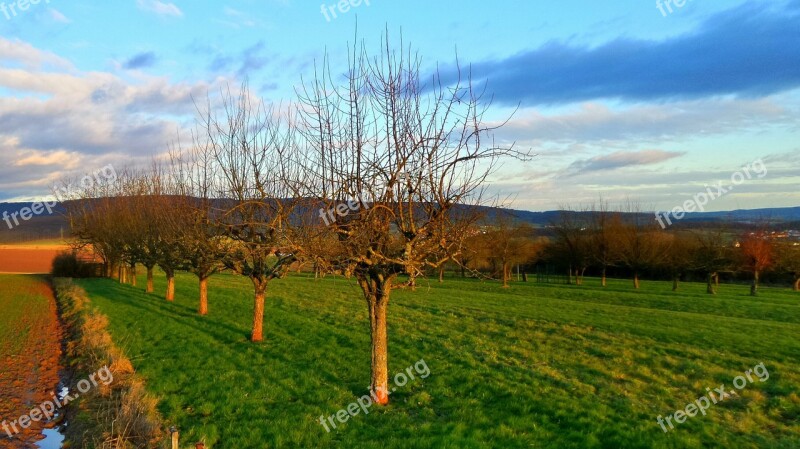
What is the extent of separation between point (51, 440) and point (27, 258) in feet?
237

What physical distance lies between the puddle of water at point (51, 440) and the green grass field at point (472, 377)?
1841 millimetres

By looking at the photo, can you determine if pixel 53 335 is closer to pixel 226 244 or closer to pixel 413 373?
pixel 226 244

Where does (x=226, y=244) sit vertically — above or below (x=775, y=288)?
above

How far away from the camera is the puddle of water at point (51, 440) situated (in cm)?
916

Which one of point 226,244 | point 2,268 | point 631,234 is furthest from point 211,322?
point 2,268

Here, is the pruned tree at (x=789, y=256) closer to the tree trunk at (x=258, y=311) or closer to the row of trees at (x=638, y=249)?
the row of trees at (x=638, y=249)

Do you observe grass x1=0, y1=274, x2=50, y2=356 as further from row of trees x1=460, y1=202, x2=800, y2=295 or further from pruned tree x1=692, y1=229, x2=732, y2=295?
pruned tree x1=692, y1=229, x2=732, y2=295

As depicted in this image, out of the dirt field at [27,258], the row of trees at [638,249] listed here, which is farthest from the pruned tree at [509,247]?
the dirt field at [27,258]

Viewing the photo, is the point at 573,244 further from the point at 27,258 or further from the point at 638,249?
the point at 27,258

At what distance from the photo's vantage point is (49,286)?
40.4m

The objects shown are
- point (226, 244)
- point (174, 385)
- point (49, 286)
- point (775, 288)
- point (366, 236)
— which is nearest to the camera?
point (366, 236)

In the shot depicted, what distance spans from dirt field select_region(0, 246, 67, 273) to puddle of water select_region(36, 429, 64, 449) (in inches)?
2014

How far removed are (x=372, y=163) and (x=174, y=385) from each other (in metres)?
7.09

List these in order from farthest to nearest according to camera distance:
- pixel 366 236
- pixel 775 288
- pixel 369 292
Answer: pixel 775 288 < pixel 369 292 < pixel 366 236
